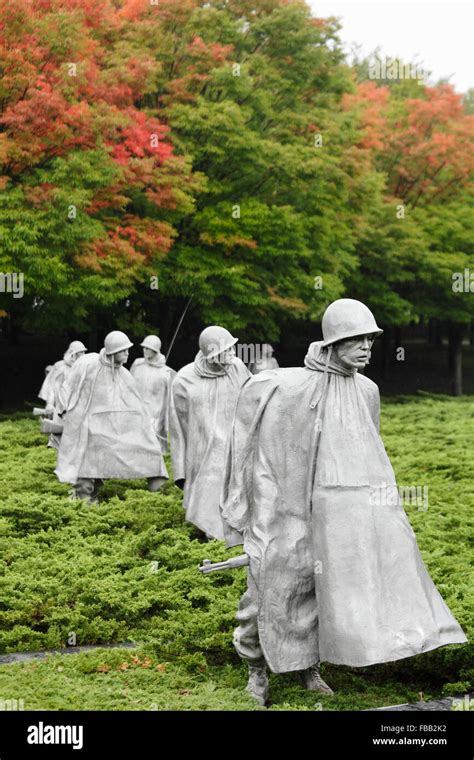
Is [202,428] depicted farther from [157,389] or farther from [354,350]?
[157,389]

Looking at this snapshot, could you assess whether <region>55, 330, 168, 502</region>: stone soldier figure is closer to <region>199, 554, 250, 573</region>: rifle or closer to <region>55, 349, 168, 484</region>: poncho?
<region>55, 349, 168, 484</region>: poncho

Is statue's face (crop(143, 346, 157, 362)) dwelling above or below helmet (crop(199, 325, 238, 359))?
below

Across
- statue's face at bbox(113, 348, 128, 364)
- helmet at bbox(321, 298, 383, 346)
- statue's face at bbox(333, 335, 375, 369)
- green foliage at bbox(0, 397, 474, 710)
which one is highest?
helmet at bbox(321, 298, 383, 346)

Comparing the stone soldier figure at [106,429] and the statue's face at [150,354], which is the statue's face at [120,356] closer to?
the stone soldier figure at [106,429]

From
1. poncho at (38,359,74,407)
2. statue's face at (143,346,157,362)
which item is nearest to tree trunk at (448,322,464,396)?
poncho at (38,359,74,407)

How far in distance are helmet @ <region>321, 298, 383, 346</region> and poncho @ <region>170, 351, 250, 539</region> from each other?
4923 mm

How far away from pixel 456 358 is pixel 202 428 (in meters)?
26.4

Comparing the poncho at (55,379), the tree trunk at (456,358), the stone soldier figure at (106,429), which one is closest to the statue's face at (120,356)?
the stone soldier figure at (106,429)

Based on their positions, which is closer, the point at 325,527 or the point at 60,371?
the point at 325,527

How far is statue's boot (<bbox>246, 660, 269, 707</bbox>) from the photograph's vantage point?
21.4 ft

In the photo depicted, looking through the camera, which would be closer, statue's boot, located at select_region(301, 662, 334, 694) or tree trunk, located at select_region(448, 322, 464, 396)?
statue's boot, located at select_region(301, 662, 334, 694)

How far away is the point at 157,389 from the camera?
1783 centimetres

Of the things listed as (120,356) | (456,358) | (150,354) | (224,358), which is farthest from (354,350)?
(456,358)

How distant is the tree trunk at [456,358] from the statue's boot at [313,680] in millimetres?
30519
